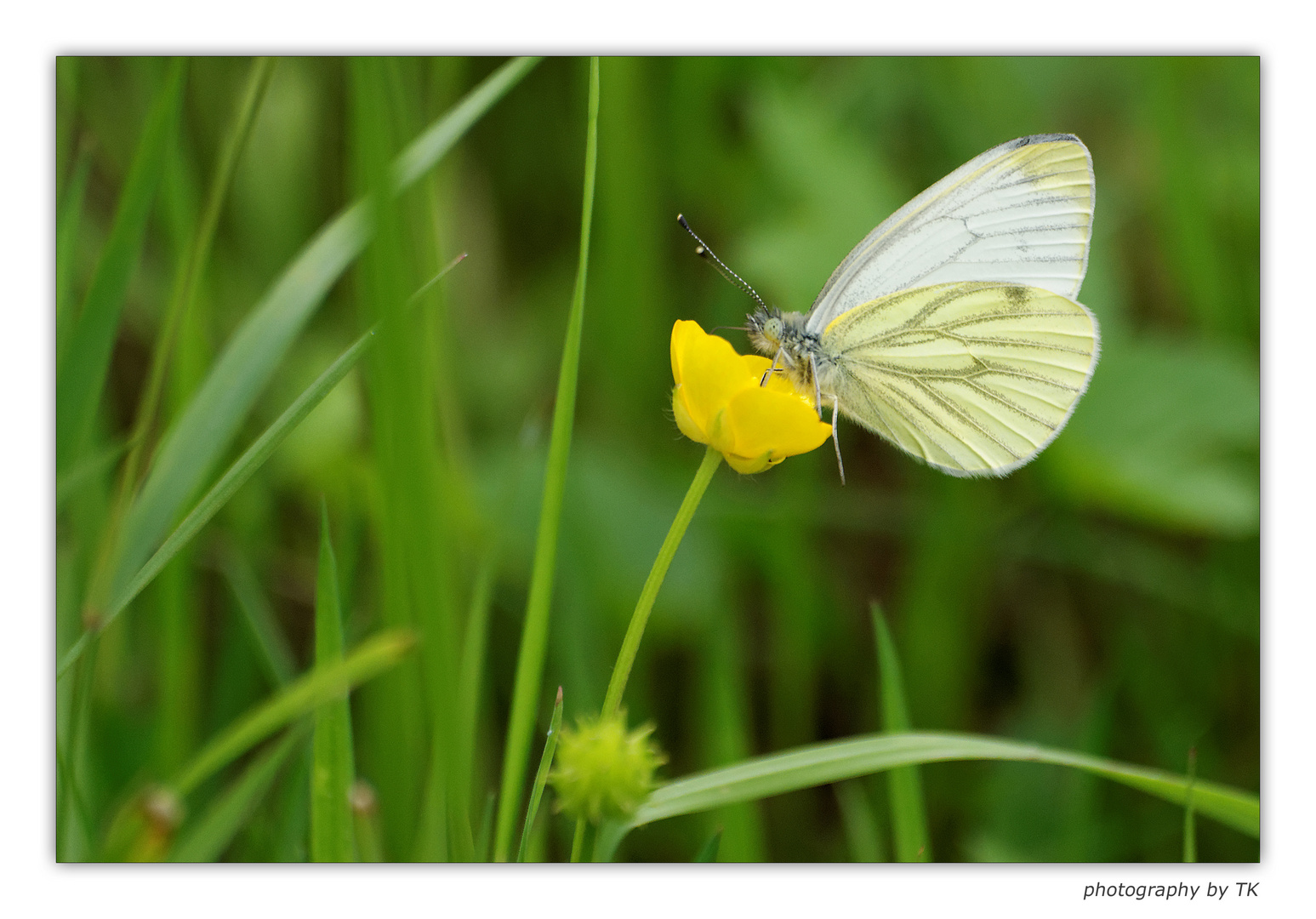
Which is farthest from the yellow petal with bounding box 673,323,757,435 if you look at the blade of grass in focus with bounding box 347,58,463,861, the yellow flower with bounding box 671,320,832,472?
the blade of grass in focus with bounding box 347,58,463,861

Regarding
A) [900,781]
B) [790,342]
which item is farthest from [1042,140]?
[900,781]

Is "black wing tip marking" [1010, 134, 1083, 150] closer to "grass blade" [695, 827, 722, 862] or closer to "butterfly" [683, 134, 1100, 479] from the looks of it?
"butterfly" [683, 134, 1100, 479]

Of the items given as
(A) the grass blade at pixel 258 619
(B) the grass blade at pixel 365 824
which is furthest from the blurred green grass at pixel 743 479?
(B) the grass blade at pixel 365 824

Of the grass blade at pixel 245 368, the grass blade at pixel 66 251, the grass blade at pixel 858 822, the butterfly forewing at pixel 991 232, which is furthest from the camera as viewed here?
the grass blade at pixel 858 822

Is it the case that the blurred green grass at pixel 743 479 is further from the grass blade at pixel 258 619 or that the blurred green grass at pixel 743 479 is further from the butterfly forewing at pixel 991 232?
the butterfly forewing at pixel 991 232

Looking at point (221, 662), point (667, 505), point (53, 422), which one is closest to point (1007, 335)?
point (667, 505)

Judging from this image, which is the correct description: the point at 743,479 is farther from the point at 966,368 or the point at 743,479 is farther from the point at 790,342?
the point at 790,342
